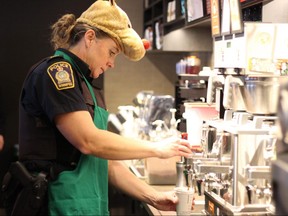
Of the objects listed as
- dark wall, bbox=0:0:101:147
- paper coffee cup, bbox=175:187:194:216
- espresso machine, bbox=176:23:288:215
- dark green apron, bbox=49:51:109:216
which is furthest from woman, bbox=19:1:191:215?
dark wall, bbox=0:0:101:147

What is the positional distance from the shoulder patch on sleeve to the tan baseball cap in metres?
0.27

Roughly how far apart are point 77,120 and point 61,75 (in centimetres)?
20

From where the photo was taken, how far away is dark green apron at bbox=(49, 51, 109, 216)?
2.26m

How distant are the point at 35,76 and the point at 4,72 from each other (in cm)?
229

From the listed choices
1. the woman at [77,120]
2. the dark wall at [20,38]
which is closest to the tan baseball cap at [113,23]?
the woman at [77,120]

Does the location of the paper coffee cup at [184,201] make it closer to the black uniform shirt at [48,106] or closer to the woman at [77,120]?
the woman at [77,120]

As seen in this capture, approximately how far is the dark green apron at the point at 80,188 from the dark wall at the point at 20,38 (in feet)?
6.51

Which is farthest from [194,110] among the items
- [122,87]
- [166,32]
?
[122,87]

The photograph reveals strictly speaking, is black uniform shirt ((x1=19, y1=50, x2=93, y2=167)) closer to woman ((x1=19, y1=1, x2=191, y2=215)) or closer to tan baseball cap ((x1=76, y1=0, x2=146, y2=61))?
woman ((x1=19, y1=1, x2=191, y2=215))

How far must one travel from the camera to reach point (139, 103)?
5434 mm

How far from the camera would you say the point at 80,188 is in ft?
7.50

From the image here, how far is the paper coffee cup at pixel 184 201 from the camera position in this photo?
2.56m

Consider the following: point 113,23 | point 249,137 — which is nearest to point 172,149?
point 249,137

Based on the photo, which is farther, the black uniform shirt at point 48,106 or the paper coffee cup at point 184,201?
the paper coffee cup at point 184,201
